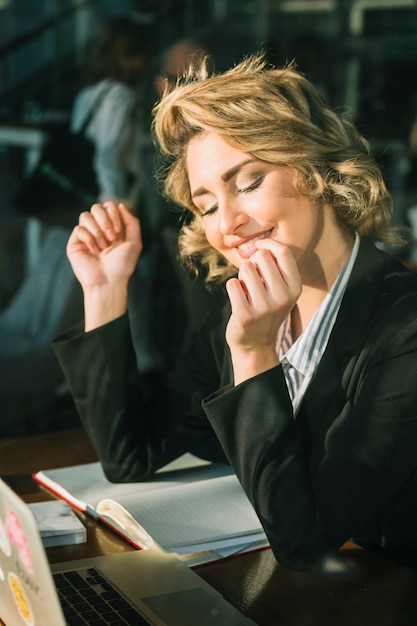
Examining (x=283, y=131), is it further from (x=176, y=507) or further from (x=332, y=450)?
(x=176, y=507)

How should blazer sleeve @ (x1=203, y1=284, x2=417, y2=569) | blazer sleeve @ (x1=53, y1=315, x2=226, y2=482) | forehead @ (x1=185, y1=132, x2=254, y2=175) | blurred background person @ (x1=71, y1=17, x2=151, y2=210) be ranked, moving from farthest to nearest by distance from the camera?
1. blurred background person @ (x1=71, y1=17, x2=151, y2=210)
2. blazer sleeve @ (x1=53, y1=315, x2=226, y2=482)
3. forehead @ (x1=185, y1=132, x2=254, y2=175)
4. blazer sleeve @ (x1=203, y1=284, x2=417, y2=569)

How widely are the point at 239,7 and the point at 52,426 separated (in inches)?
136

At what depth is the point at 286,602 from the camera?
1.04 metres

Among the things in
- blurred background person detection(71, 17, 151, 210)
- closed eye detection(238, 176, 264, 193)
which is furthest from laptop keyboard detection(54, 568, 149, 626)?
blurred background person detection(71, 17, 151, 210)

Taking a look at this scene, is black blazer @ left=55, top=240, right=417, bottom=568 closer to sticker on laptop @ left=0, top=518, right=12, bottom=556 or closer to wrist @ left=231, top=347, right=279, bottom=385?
wrist @ left=231, top=347, right=279, bottom=385

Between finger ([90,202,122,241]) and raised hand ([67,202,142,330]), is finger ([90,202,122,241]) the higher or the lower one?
the higher one

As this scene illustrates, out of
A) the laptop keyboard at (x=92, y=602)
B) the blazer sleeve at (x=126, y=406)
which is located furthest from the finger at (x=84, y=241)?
the laptop keyboard at (x=92, y=602)

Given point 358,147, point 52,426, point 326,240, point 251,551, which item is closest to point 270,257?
point 326,240

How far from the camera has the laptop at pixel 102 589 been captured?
0.81m

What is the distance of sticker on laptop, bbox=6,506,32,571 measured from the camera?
80 cm

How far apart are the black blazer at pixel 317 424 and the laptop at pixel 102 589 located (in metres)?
0.14

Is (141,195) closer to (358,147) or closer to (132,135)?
(132,135)

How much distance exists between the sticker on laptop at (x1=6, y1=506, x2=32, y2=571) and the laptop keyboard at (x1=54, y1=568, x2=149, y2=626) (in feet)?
0.56

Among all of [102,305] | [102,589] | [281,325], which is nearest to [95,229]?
[102,305]
